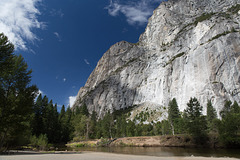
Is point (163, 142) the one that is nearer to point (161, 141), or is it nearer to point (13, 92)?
point (161, 141)

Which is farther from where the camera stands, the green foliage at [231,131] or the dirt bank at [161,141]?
the dirt bank at [161,141]

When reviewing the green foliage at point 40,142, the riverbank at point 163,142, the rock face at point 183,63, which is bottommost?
the riverbank at point 163,142

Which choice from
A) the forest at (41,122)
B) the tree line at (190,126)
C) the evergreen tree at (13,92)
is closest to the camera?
the evergreen tree at (13,92)

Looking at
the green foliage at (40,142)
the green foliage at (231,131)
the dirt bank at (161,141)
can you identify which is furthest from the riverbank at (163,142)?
the green foliage at (40,142)

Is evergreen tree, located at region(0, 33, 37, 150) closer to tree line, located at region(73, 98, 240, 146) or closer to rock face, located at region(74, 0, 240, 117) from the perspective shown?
tree line, located at region(73, 98, 240, 146)

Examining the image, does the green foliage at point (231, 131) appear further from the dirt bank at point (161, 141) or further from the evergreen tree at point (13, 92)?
the evergreen tree at point (13, 92)

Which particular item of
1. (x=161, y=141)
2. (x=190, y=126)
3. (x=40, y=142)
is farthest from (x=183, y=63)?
(x=40, y=142)

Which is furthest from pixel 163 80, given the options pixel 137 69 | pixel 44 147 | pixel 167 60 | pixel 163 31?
pixel 44 147

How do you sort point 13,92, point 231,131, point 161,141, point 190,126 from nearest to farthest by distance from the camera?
point 13,92 → point 231,131 → point 190,126 → point 161,141

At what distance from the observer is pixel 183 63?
107 metres

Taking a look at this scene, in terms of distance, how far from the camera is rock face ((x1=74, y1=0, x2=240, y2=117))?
8375 centimetres

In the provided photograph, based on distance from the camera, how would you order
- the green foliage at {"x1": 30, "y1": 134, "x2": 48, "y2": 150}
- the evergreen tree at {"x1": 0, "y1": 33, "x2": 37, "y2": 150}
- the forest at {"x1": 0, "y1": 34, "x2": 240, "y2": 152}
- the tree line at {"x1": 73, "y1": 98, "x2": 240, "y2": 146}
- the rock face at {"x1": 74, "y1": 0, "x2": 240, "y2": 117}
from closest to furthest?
the evergreen tree at {"x1": 0, "y1": 33, "x2": 37, "y2": 150}
the forest at {"x1": 0, "y1": 34, "x2": 240, "y2": 152}
the tree line at {"x1": 73, "y1": 98, "x2": 240, "y2": 146}
the green foliage at {"x1": 30, "y1": 134, "x2": 48, "y2": 150}
the rock face at {"x1": 74, "y1": 0, "x2": 240, "y2": 117}

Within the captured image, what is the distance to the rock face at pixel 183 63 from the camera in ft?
275

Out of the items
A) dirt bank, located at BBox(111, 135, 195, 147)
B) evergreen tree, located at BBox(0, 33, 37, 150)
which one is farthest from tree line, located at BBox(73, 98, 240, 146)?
evergreen tree, located at BBox(0, 33, 37, 150)
